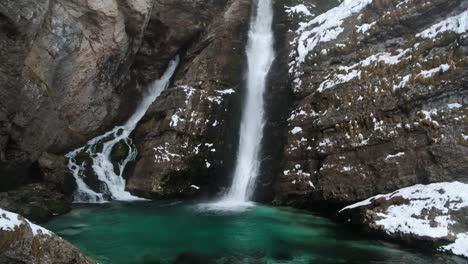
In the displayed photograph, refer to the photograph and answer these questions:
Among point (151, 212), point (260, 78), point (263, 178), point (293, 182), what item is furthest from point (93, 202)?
point (260, 78)

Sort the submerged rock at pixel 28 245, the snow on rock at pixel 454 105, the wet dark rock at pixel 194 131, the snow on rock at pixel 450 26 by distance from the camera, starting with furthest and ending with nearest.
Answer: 1. the wet dark rock at pixel 194 131
2. the snow on rock at pixel 450 26
3. the snow on rock at pixel 454 105
4. the submerged rock at pixel 28 245

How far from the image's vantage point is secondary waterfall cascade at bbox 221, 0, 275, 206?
77.5 feet

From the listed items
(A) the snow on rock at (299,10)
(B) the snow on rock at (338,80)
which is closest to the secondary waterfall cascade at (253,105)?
(A) the snow on rock at (299,10)

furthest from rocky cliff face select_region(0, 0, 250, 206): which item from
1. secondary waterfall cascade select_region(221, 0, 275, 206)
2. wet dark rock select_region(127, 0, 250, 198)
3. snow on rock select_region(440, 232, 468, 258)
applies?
snow on rock select_region(440, 232, 468, 258)

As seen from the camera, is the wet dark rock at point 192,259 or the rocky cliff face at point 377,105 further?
the rocky cliff face at point 377,105

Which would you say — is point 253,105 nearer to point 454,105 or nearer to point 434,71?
point 434,71

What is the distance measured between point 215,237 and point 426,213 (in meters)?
7.90

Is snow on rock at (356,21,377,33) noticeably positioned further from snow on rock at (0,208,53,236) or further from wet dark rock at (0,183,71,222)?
snow on rock at (0,208,53,236)

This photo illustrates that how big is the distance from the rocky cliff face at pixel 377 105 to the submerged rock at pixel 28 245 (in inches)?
588

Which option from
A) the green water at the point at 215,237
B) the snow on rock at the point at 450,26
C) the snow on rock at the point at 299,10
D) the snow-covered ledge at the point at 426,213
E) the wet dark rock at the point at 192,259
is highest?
the snow on rock at the point at 299,10

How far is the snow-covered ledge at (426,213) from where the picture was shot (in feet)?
46.9

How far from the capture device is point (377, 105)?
1980cm

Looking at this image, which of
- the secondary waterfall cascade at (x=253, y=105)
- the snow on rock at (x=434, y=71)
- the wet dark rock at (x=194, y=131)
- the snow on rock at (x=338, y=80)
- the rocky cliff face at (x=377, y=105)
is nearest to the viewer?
the rocky cliff face at (x=377, y=105)

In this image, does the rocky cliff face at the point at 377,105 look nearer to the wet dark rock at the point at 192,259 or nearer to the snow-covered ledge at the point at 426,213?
the snow-covered ledge at the point at 426,213
